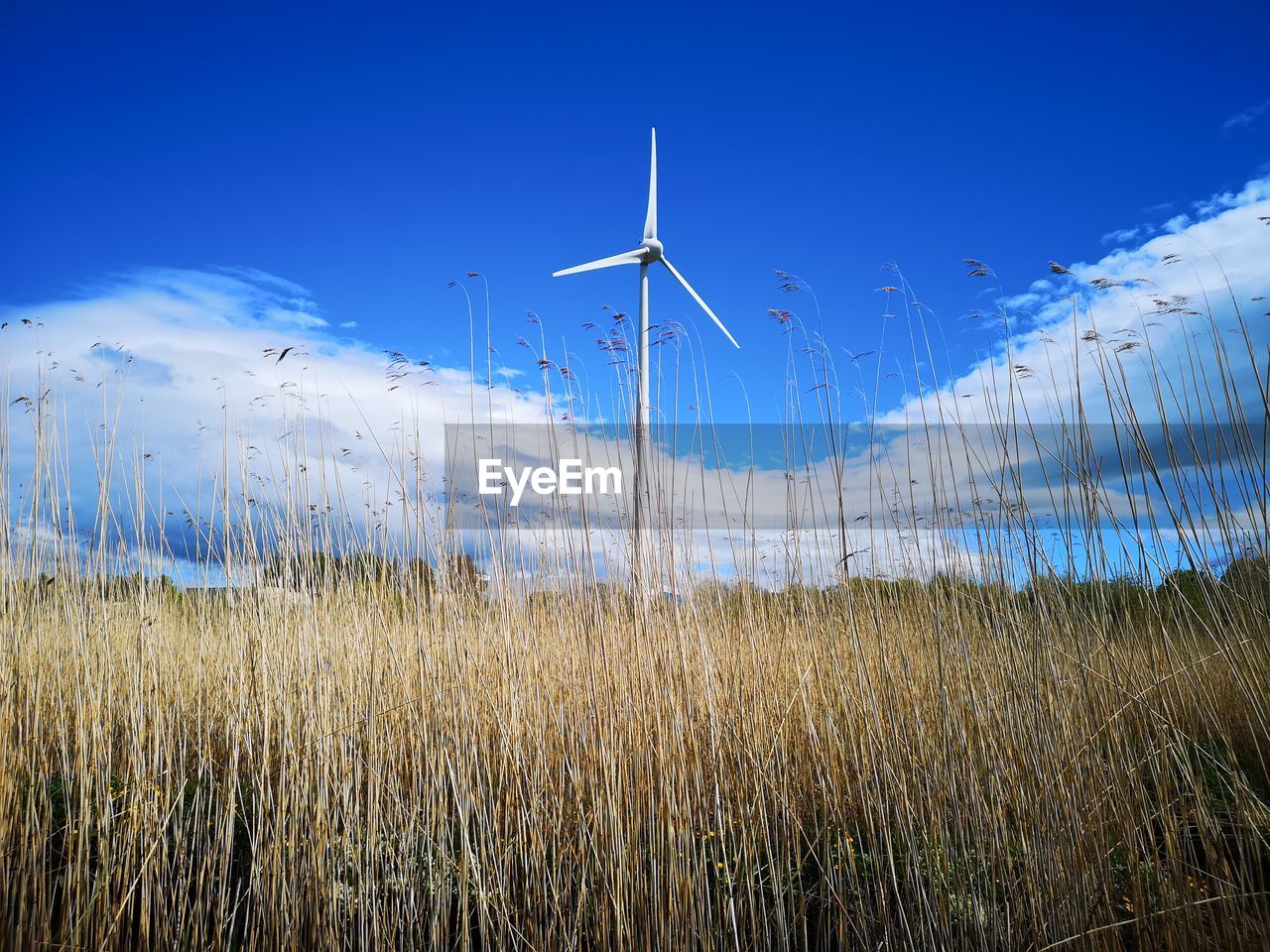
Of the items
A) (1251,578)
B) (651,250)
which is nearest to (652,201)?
(651,250)

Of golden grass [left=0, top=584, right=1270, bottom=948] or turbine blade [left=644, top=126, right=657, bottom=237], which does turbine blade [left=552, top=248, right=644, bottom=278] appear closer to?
turbine blade [left=644, top=126, right=657, bottom=237]

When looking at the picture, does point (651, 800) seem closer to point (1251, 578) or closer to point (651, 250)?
point (1251, 578)

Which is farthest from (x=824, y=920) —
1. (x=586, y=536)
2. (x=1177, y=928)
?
(x=586, y=536)

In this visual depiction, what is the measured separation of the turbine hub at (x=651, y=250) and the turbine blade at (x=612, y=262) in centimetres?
12

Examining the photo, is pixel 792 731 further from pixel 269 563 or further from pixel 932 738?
pixel 269 563

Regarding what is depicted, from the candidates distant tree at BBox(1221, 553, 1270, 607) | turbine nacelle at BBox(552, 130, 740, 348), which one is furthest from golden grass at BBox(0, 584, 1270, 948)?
turbine nacelle at BBox(552, 130, 740, 348)

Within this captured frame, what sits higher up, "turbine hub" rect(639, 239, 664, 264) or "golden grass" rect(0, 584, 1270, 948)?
"turbine hub" rect(639, 239, 664, 264)

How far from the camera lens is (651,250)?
14.7 m

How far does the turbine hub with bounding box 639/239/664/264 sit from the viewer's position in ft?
48.1

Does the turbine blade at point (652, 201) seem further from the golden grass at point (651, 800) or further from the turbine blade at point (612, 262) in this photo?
the golden grass at point (651, 800)

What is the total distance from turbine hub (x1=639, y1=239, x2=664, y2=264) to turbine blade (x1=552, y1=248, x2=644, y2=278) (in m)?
0.12

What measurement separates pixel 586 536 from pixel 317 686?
1.42 m

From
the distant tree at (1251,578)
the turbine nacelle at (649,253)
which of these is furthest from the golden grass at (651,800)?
the turbine nacelle at (649,253)

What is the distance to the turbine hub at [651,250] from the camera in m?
14.7
